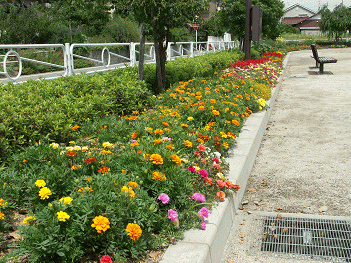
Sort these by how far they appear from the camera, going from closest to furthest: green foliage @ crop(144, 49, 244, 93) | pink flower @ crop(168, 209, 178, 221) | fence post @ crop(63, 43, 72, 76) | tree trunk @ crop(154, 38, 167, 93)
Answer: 1. pink flower @ crop(168, 209, 178, 221)
2. fence post @ crop(63, 43, 72, 76)
3. tree trunk @ crop(154, 38, 167, 93)
4. green foliage @ crop(144, 49, 244, 93)

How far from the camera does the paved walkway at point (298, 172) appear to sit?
3.53 metres

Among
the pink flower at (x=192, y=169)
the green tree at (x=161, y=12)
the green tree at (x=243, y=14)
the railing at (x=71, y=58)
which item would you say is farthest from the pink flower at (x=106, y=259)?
the green tree at (x=243, y=14)

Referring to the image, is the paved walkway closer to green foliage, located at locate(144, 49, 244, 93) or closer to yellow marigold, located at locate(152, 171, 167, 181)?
yellow marigold, located at locate(152, 171, 167, 181)

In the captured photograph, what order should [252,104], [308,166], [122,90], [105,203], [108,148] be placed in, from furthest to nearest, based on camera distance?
[252,104] < [122,90] < [308,166] < [108,148] < [105,203]

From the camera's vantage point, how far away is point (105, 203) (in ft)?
7.43

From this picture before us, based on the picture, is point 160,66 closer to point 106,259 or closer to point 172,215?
point 172,215

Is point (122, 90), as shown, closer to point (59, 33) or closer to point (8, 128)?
point (8, 128)

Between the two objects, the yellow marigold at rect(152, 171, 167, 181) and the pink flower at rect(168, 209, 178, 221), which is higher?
the yellow marigold at rect(152, 171, 167, 181)

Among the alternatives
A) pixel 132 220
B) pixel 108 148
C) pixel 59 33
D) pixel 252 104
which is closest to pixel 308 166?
pixel 252 104

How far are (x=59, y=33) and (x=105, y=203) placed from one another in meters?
17.9

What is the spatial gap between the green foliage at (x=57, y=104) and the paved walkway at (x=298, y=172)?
7.15ft

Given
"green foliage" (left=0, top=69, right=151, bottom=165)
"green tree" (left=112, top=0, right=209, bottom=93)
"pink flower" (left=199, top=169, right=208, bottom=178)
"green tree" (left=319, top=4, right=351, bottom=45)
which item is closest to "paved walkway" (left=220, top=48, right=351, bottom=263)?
"pink flower" (left=199, top=169, right=208, bottom=178)

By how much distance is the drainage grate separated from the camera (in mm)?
2996

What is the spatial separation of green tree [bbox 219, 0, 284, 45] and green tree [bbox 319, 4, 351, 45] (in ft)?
80.3
